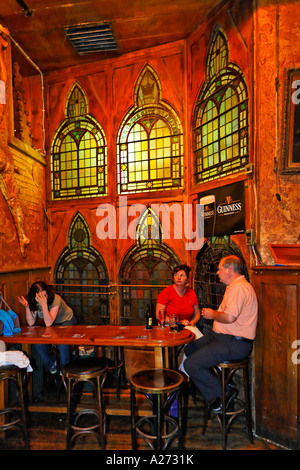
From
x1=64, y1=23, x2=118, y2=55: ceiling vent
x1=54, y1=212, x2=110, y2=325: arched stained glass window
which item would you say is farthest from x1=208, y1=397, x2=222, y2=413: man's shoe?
x1=64, y1=23, x2=118, y2=55: ceiling vent

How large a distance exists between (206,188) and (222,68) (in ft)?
5.07

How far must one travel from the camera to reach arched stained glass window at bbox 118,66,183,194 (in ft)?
16.0

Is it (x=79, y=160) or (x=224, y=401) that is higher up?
(x=79, y=160)

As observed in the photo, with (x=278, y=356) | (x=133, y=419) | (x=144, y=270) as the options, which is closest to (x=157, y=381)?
(x=133, y=419)

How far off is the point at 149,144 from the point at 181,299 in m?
2.57

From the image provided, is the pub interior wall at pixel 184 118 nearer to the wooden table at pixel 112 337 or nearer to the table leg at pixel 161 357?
the wooden table at pixel 112 337

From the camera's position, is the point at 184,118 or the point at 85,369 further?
the point at 184,118

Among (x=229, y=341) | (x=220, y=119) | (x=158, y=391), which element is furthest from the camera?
(x=220, y=119)

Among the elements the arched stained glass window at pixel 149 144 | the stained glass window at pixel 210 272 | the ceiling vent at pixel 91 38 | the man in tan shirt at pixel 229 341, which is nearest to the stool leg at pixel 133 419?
the man in tan shirt at pixel 229 341

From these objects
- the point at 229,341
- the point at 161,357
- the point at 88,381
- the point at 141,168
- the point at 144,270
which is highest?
the point at 141,168

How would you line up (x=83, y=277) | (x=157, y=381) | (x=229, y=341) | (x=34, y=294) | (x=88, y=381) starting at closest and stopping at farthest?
(x=157, y=381) → (x=88, y=381) → (x=229, y=341) → (x=34, y=294) → (x=83, y=277)

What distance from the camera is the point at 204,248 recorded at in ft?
14.5

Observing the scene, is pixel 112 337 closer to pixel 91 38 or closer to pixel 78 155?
pixel 78 155

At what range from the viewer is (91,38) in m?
4.59
